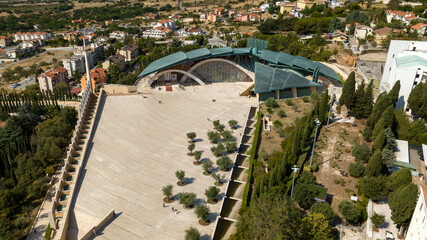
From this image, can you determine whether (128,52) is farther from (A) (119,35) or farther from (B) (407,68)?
(B) (407,68)

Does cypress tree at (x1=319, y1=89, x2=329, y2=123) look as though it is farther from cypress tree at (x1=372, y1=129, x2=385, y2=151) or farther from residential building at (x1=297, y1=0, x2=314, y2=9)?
residential building at (x1=297, y1=0, x2=314, y2=9)

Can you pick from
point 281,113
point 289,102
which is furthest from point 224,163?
point 289,102

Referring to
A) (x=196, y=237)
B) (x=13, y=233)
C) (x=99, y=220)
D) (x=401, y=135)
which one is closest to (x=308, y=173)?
(x=196, y=237)

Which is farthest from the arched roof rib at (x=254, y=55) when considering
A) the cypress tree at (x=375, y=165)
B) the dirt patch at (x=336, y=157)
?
the cypress tree at (x=375, y=165)

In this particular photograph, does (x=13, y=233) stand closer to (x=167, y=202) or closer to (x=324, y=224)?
(x=167, y=202)

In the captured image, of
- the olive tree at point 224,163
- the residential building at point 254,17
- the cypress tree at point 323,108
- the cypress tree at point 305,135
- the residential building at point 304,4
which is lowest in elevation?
the olive tree at point 224,163

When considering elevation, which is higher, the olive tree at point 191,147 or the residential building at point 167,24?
the residential building at point 167,24

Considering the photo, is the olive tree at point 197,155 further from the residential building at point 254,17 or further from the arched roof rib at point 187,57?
the residential building at point 254,17
